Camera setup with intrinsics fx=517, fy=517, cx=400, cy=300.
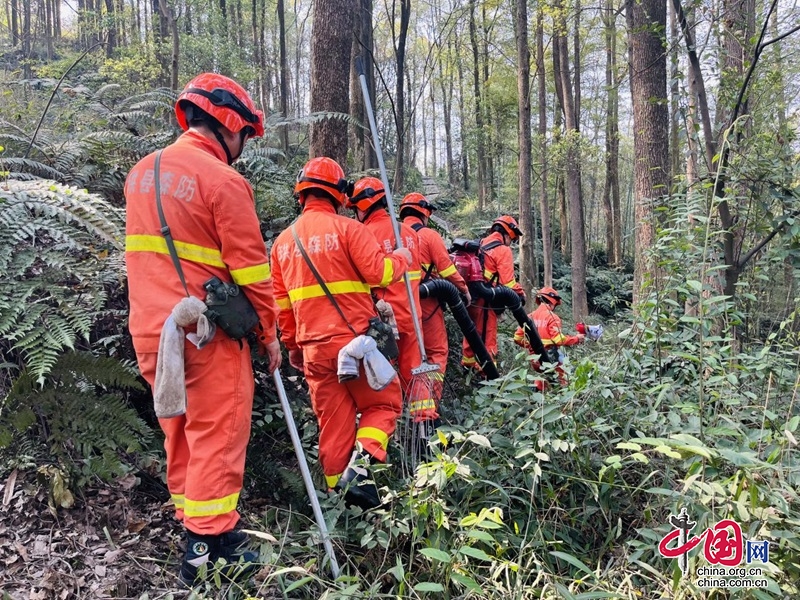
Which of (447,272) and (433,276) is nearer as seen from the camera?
(447,272)

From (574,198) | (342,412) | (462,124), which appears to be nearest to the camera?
(342,412)

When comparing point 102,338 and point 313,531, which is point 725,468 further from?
point 102,338

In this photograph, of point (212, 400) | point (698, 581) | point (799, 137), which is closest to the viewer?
point (698, 581)

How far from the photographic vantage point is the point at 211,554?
254 centimetres

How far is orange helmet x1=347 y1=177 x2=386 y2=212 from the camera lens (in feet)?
16.3

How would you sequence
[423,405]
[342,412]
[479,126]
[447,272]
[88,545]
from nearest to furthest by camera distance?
1. [88,545]
2. [342,412]
3. [423,405]
4. [447,272]
5. [479,126]

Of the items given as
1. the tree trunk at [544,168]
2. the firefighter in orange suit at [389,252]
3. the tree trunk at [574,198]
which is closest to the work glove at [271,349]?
the firefighter in orange suit at [389,252]

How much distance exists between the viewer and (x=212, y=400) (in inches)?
103

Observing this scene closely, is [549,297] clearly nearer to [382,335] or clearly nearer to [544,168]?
[382,335]

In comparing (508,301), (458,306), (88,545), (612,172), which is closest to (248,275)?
(88,545)

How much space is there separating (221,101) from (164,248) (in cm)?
88

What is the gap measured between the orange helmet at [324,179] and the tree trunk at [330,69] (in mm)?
1422

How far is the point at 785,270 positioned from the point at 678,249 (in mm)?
2502

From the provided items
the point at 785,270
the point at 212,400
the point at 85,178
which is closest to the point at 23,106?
the point at 85,178
